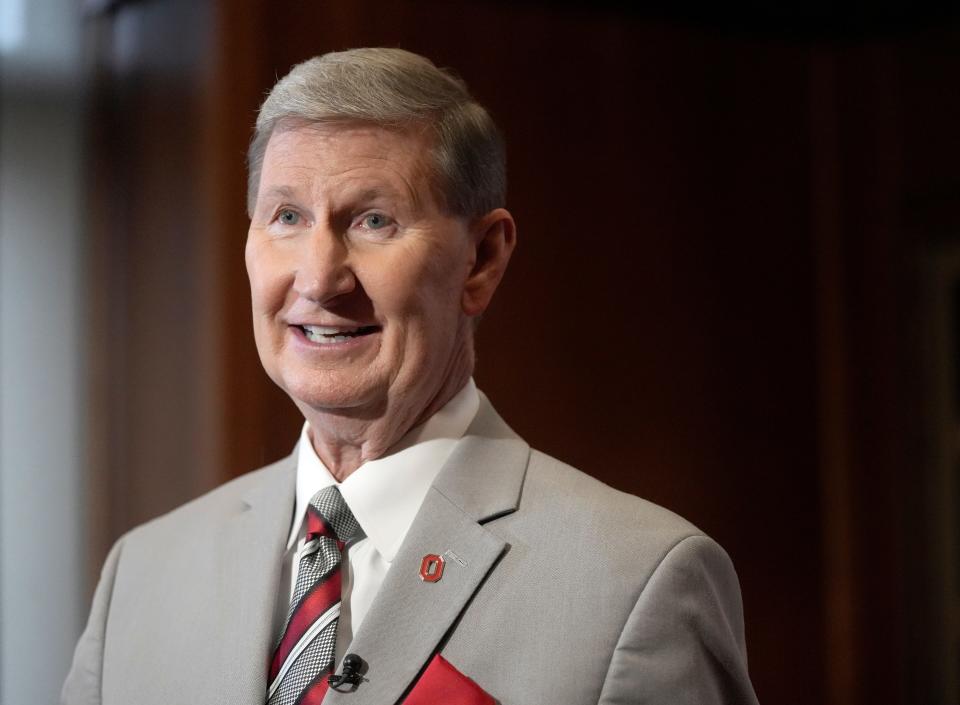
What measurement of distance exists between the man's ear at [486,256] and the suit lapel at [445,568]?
0.55ft

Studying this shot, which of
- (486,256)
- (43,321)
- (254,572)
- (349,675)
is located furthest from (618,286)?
(349,675)

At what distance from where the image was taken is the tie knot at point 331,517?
1522 mm

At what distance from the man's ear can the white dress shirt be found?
0.42ft

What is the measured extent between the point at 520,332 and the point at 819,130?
1.28 m

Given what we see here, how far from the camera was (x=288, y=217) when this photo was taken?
148cm

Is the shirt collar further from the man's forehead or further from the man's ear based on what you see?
the man's forehead

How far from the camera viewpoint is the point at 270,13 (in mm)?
3020

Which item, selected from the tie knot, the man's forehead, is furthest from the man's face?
the tie knot

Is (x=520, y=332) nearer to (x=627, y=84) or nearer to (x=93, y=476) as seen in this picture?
(x=627, y=84)

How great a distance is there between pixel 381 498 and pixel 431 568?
0.12m

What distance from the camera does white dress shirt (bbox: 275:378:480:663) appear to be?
1487 mm

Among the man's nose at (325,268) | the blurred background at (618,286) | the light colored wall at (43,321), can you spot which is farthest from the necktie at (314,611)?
the light colored wall at (43,321)

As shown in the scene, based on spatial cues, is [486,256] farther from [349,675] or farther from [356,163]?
[349,675]

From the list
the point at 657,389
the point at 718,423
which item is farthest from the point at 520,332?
the point at 718,423
